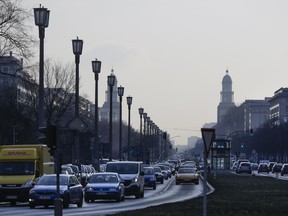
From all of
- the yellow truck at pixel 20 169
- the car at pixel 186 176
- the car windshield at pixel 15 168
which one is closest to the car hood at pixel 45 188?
the yellow truck at pixel 20 169

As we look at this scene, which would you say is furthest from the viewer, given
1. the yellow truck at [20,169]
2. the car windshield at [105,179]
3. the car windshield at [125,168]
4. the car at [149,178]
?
the car at [149,178]

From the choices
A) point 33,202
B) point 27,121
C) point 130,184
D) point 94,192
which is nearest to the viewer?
point 33,202

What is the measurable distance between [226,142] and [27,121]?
34.0 metres

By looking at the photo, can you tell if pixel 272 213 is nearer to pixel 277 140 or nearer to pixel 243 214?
pixel 243 214

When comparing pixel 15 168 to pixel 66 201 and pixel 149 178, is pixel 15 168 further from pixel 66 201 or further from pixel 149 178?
pixel 149 178

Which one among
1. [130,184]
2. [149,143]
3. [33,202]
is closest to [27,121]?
[130,184]

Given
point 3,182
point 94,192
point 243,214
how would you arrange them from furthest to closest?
point 94,192 → point 3,182 → point 243,214

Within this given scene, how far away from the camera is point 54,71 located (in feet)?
351

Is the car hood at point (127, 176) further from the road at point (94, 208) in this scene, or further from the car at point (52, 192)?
the car at point (52, 192)

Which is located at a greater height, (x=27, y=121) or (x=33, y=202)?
(x=27, y=121)

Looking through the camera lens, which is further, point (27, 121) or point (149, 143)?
point (149, 143)

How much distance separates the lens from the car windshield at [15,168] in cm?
4781

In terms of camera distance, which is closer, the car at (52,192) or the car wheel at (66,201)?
the car at (52,192)

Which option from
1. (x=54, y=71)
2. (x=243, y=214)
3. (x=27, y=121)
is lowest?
(x=243, y=214)
